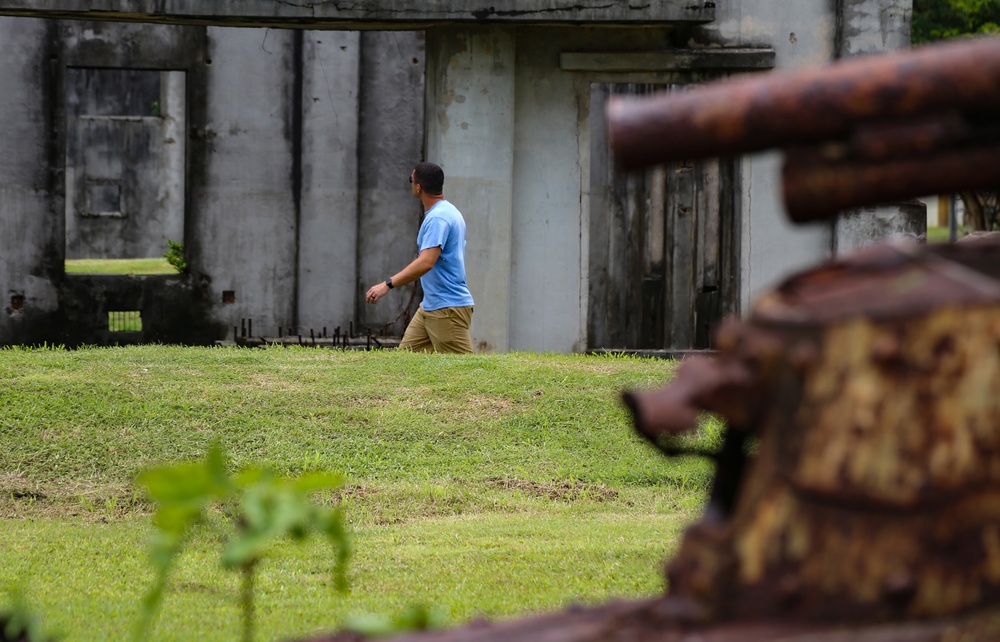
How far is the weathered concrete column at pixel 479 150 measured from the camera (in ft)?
37.6

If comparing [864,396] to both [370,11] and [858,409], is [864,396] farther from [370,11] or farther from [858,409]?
[370,11]

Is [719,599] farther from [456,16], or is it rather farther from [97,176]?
[97,176]

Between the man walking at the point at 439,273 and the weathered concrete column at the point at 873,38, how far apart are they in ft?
12.2

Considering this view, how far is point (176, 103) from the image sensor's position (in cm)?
2378

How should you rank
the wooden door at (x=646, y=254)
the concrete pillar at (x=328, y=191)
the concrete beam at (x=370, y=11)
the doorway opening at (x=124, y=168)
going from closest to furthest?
1. the concrete beam at (x=370, y=11)
2. the concrete pillar at (x=328, y=191)
3. the wooden door at (x=646, y=254)
4. the doorway opening at (x=124, y=168)

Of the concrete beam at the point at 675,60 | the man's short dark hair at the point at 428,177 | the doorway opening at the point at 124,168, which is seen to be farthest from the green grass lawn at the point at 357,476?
the doorway opening at the point at 124,168

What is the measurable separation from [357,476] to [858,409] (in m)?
5.55

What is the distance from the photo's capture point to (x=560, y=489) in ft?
23.2

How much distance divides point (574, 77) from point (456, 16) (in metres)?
1.32

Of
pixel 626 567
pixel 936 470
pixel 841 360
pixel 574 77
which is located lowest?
pixel 626 567

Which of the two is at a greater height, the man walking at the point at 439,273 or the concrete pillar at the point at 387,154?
the concrete pillar at the point at 387,154

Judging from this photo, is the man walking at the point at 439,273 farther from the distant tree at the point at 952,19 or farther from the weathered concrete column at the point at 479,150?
the distant tree at the point at 952,19

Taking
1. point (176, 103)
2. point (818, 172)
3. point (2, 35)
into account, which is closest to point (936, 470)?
point (818, 172)

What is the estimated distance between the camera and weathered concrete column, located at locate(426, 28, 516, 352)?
11.5 metres
